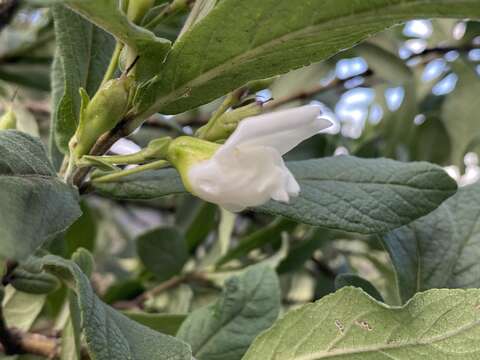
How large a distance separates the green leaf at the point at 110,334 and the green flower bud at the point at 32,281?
94mm

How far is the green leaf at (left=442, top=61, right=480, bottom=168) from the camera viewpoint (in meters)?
1.31

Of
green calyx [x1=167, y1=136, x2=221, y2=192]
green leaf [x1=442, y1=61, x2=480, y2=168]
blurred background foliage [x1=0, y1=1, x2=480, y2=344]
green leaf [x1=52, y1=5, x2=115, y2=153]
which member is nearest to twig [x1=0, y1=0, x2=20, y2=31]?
blurred background foliage [x1=0, y1=1, x2=480, y2=344]

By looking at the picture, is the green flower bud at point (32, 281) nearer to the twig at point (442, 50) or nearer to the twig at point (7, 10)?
the twig at point (7, 10)

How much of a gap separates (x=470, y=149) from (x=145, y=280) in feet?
2.24

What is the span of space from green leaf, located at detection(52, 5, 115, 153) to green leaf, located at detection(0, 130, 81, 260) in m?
0.07

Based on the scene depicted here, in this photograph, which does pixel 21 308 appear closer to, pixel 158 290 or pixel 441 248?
pixel 158 290

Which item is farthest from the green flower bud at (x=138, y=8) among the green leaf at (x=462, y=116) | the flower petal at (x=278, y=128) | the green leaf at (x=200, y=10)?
the green leaf at (x=462, y=116)

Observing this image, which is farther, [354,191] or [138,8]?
[354,191]

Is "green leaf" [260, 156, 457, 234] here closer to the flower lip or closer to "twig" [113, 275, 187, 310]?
the flower lip

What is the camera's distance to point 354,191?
653 millimetres

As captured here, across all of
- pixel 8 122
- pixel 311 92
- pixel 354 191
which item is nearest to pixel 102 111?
pixel 8 122

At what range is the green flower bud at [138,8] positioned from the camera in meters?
0.54

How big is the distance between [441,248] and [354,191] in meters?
0.13

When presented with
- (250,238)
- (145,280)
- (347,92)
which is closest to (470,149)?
(347,92)
